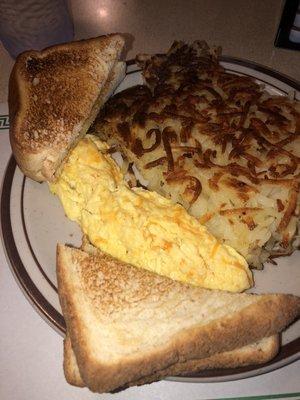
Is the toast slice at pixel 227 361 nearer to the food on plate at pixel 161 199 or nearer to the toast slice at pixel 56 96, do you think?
the food on plate at pixel 161 199

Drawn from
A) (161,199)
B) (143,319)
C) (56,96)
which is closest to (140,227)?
(161,199)

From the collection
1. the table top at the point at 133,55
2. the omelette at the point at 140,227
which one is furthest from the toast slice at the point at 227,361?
the omelette at the point at 140,227

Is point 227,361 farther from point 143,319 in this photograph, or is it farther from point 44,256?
point 44,256

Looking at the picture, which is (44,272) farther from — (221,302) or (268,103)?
(268,103)

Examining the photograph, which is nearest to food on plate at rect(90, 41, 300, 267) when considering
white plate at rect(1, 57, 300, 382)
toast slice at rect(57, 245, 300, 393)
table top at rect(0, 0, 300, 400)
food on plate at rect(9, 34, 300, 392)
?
food on plate at rect(9, 34, 300, 392)

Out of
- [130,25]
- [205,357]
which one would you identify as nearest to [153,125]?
[205,357]
